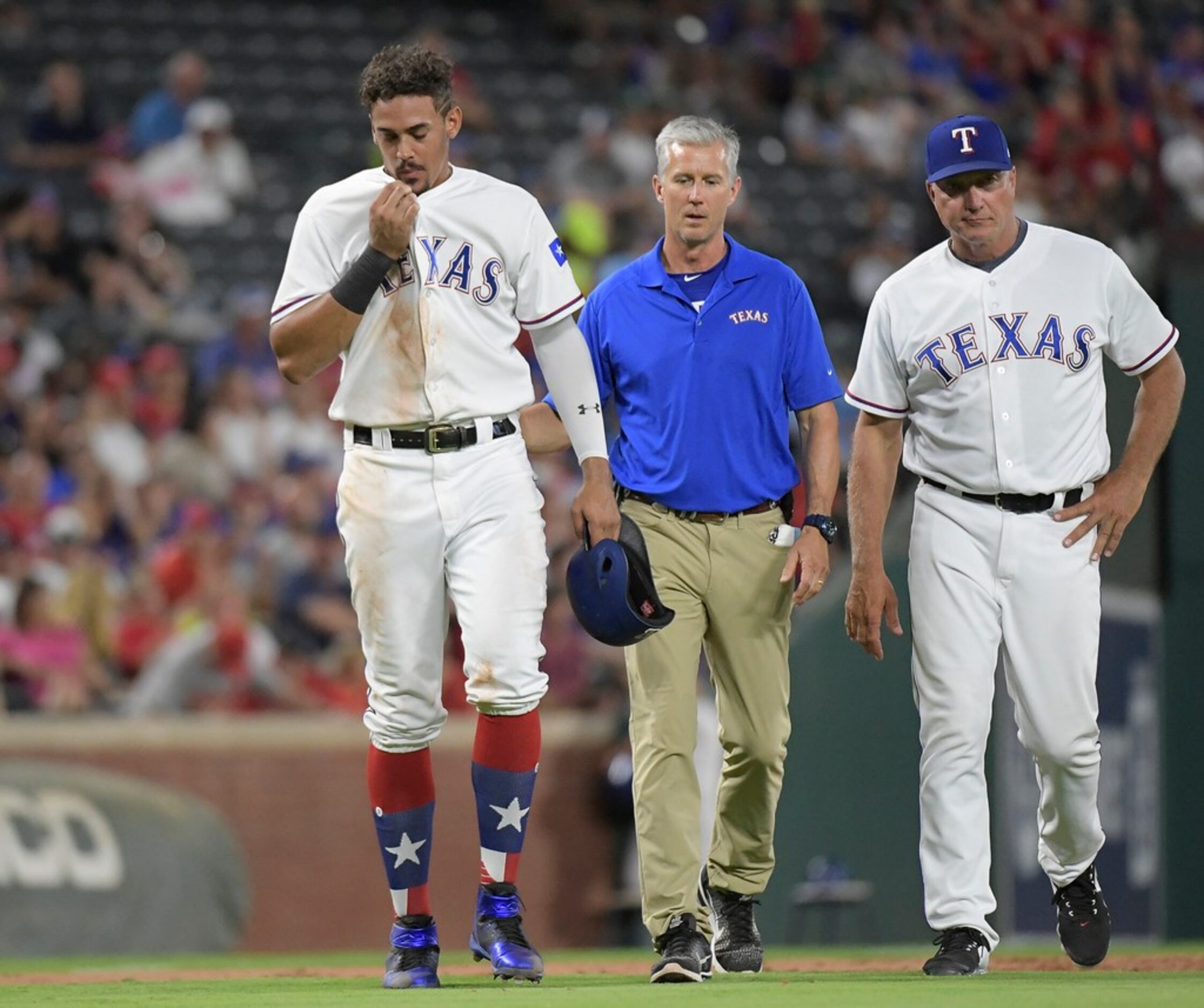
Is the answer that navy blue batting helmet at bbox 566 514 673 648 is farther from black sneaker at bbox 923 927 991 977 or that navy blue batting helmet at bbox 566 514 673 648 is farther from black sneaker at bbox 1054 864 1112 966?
black sneaker at bbox 1054 864 1112 966

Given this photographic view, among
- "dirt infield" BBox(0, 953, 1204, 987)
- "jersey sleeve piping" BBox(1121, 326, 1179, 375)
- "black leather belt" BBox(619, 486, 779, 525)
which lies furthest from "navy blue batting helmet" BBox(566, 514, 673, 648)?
"jersey sleeve piping" BBox(1121, 326, 1179, 375)

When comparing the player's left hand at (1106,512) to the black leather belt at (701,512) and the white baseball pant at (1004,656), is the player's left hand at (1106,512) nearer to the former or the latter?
the white baseball pant at (1004,656)

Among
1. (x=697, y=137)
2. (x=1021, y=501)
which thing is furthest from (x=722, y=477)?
(x=697, y=137)

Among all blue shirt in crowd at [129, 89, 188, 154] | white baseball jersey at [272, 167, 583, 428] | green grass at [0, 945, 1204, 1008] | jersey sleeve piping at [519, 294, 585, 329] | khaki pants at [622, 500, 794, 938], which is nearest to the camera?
green grass at [0, 945, 1204, 1008]

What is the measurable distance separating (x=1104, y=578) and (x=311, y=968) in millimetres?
3983

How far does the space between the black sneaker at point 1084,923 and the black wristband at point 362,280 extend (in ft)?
8.00

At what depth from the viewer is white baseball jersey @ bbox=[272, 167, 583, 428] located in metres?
5.47

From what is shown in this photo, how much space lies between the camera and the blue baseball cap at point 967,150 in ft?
18.5

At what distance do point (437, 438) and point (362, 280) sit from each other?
450 mm

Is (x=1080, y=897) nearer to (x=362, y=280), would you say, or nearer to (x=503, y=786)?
(x=503, y=786)

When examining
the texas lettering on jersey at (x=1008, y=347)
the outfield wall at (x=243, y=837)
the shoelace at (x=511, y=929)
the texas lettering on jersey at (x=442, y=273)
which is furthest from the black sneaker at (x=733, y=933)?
the outfield wall at (x=243, y=837)

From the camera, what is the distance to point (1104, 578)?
30.4 ft

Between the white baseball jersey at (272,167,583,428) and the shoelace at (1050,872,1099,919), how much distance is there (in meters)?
1.97

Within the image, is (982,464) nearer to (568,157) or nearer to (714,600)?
(714,600)
